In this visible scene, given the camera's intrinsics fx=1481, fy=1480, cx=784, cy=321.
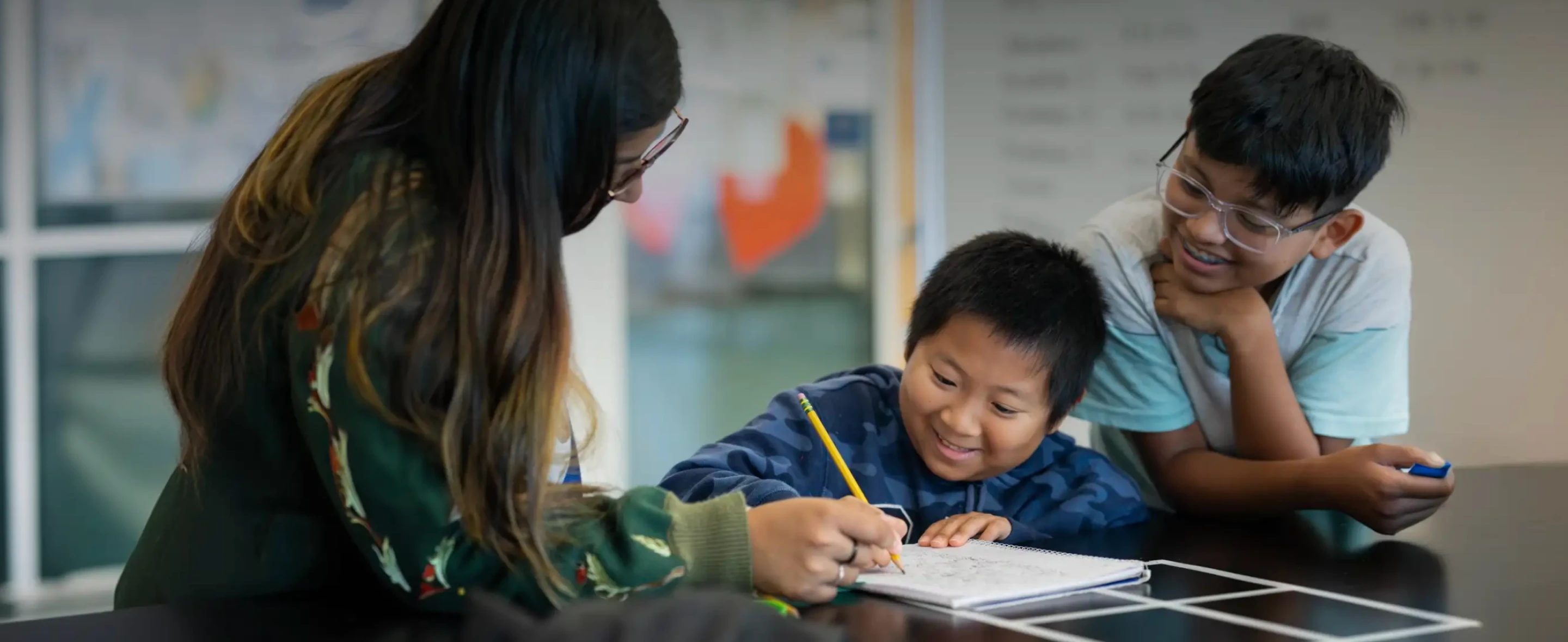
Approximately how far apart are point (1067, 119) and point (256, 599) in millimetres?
2445

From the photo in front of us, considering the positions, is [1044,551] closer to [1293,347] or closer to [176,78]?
[1293,347]

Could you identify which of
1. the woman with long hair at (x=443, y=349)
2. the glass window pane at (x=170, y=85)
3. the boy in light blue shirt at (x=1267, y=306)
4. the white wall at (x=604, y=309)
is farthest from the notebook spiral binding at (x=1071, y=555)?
the white wall at (x=604, y=309)

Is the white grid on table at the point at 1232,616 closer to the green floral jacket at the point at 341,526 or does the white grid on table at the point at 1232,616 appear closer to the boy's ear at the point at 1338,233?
the green floral jacket at the point at 341,526

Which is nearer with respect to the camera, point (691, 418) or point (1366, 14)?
point (1366, 14)

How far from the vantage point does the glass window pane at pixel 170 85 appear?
9.13 feet

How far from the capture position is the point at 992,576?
1118mm

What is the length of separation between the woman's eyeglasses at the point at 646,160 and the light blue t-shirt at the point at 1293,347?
69 centimetres

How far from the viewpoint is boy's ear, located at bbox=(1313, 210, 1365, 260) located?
1.59m

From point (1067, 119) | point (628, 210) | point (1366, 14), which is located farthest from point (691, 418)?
point (1366, 14)

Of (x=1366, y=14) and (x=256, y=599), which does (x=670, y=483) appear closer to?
(x=256, y=599)

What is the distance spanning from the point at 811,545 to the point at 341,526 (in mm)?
338

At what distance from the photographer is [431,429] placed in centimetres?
90

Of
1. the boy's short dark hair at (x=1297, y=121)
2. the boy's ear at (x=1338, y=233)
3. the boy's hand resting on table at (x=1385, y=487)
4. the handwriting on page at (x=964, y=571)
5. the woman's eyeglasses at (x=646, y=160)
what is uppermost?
the boy's short dark hair at (x=1297, y=121)

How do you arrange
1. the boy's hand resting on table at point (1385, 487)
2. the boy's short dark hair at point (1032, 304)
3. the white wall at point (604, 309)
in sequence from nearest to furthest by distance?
the boy's hand resting on table at point (1385, 487), the boy's short dark hair at point (1032, 304), the white wall at point (604, 309)
